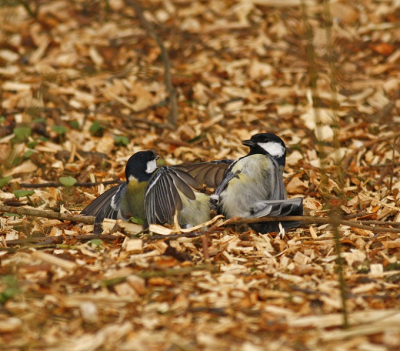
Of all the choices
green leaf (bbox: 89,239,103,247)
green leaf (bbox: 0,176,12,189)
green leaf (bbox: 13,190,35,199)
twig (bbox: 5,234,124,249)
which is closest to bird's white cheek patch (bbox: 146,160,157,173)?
twig (bbox: 5,234,124,249)

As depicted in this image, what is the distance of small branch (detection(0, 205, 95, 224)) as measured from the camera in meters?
4.56

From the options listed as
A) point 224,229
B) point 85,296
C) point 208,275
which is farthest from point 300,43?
point 85,296

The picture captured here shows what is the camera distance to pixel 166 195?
4.38 m

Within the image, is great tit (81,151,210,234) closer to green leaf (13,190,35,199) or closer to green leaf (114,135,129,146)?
green leaf (13,190,35,199)

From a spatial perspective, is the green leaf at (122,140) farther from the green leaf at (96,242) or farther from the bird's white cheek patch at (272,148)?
the green leaf at (96,242)

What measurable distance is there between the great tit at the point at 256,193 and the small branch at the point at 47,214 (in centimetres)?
92

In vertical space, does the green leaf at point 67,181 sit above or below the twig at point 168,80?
below

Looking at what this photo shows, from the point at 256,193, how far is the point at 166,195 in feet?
2.04

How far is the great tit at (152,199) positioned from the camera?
439cm

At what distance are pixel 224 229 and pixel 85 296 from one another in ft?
4.31

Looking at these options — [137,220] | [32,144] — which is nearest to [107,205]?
[137,220]

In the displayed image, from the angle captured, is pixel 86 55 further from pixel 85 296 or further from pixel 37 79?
pixel 85 296

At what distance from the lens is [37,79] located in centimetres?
728

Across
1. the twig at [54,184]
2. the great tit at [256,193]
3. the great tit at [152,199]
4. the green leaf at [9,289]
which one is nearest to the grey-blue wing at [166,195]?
the great tit at [152,199]
